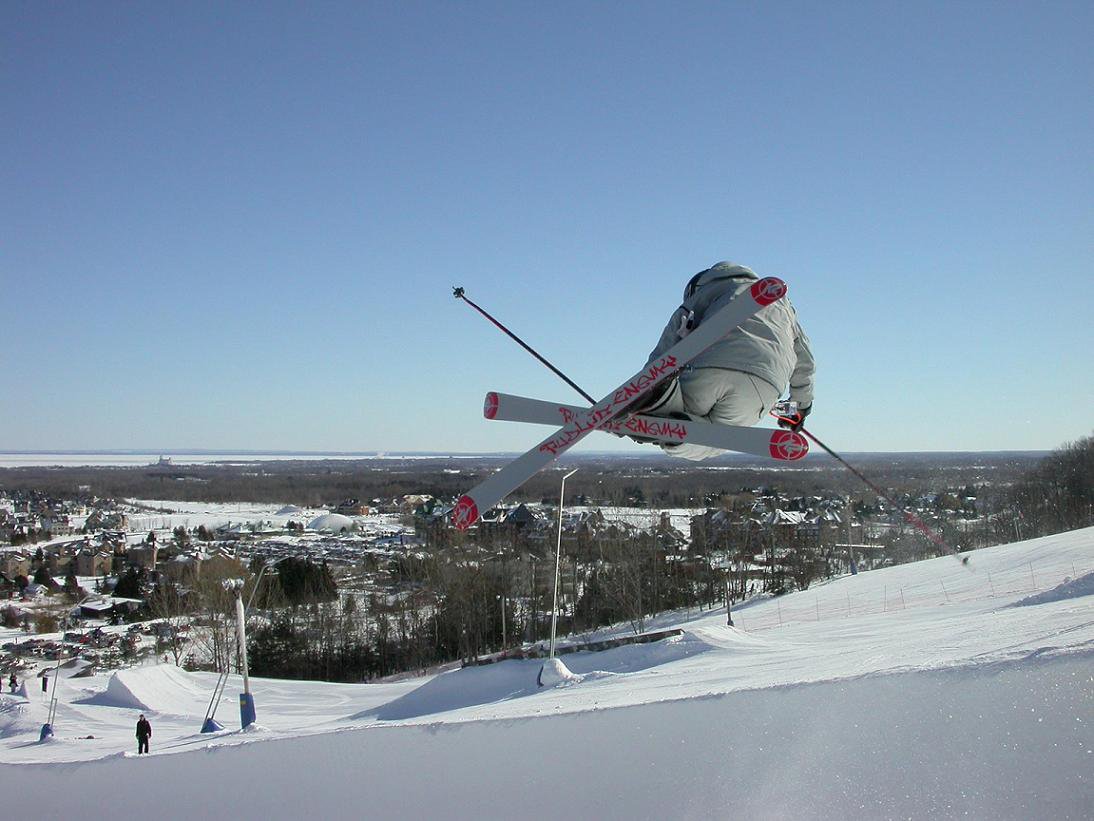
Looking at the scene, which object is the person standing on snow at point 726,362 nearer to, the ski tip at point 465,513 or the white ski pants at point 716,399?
the white ski pants at point 716,399

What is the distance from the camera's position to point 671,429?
353cm

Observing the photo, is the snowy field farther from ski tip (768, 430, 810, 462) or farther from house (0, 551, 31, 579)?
house (0, 551, 31, 579)

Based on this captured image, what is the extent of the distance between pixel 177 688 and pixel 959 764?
25.4 metres

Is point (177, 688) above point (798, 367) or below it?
below

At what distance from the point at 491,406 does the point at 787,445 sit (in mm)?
1389

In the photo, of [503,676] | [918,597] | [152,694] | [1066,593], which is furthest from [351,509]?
[1066,593]

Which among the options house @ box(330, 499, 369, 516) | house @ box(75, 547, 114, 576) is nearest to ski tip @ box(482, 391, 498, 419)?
house @ box(75, 547, 114, 576)

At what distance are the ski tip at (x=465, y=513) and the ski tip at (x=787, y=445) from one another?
139 centimetres

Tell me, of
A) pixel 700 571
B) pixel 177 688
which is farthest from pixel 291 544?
pixel 177 688

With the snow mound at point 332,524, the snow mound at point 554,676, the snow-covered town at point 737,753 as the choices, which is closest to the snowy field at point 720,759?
the snow-covered town at point 737,753

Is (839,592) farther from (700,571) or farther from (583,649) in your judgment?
(700,571)

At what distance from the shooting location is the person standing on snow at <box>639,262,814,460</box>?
3484mm

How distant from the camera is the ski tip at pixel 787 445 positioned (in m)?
3.35

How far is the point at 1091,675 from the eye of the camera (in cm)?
382
